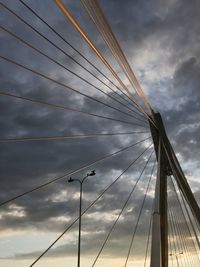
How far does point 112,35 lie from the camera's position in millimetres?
9188

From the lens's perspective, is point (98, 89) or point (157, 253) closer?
point (157, 253)

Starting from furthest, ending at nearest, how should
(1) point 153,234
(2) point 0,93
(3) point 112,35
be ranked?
(3) point 112,35
(1) point 153,234
(2) point 0,93

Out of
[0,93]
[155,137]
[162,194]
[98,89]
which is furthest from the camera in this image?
[155,137]

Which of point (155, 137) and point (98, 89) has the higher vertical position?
point (155, 137)

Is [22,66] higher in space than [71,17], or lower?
lower

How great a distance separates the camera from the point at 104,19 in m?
8.48

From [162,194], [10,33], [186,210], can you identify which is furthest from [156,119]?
[10,33]

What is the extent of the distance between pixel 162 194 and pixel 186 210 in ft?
8.79

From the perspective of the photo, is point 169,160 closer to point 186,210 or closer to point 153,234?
point 186,210

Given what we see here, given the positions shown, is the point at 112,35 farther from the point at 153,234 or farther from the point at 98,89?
the point at 153,234

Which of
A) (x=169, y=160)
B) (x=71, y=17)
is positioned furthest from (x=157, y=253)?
(x=169, y=160)

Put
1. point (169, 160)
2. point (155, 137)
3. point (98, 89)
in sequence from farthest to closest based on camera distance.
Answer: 1. point (155, 137)
2. point (169, 160)
3. point (98, 89)

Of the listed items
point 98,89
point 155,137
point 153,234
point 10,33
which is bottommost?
point 153,234

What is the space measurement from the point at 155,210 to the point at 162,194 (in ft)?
12.4
